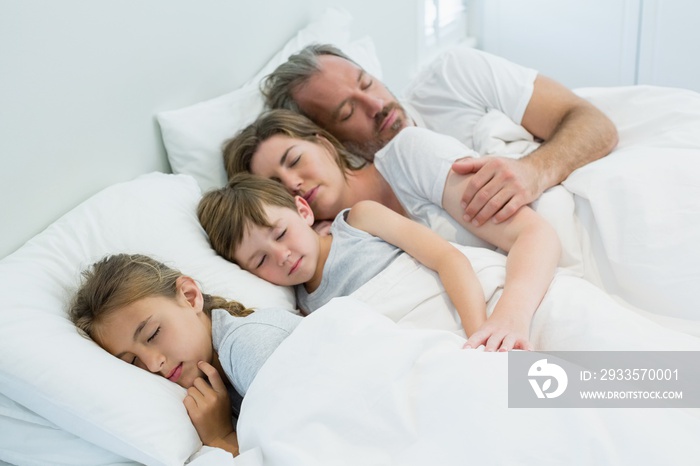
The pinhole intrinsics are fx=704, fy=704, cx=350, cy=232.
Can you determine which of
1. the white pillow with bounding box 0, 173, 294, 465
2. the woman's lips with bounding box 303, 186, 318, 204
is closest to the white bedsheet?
the woman's lips with bounding box 303, 186, 318, 204

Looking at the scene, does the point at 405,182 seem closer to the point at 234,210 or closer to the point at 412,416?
the point at 234,210

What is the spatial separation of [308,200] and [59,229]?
55cm

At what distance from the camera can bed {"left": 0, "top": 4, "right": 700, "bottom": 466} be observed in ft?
2.84

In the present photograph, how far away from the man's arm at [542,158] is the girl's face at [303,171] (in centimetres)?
31

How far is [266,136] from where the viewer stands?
162 centimetres

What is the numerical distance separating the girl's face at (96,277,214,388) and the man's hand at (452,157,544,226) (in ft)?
1.92

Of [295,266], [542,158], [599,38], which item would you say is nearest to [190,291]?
[295,266]

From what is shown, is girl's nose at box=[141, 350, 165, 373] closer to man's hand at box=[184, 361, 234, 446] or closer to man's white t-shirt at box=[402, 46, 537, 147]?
man's hand at box=[184, 361, 234, 446]

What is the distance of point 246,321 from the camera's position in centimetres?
113

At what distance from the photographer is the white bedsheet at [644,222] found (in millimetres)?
1204

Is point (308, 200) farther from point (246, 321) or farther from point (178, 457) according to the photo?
point (178, 457)

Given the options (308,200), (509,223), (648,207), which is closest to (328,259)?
(308,200)

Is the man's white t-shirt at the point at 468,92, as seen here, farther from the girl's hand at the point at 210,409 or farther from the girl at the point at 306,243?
the girl's hand at the point at 210,409

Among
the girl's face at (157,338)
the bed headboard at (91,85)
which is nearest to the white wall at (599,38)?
the bed headboard at (91,85)
